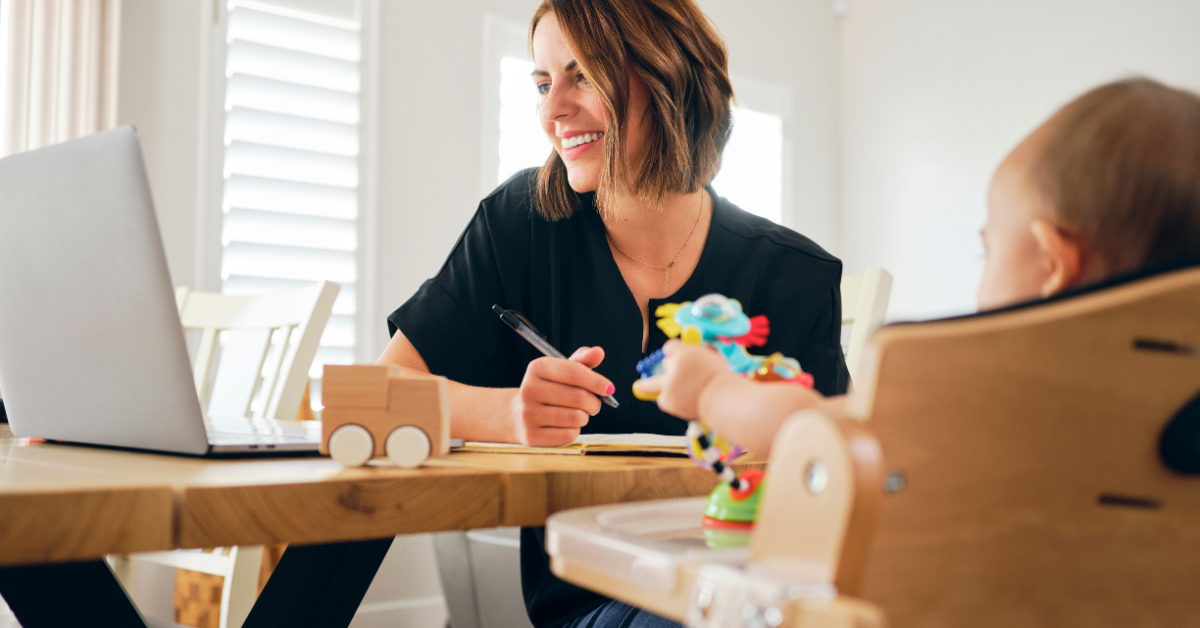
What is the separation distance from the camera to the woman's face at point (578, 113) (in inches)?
45.8

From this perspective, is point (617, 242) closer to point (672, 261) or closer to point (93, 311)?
point (672, 261)

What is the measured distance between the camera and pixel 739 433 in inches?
16.8

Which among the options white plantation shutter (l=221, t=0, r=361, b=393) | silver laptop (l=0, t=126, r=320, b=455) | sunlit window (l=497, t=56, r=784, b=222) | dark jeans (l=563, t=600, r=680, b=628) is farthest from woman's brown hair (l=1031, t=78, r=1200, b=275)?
sunlit window (l=497, t=56, r=784, b=222)

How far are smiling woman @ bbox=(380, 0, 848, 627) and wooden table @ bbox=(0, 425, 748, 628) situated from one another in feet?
1.28

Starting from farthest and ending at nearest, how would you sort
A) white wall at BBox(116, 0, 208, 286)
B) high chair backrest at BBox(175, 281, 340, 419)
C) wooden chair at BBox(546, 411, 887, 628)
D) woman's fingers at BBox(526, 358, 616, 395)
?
white wall at BBox(116, 0, 208, 286) → high chair backrest at BBox(175, 281, 340, 419) → woman's fingers at BBox(526, 358, 616, 395) → wooden chair at BBox(546, 411, 887, 628)

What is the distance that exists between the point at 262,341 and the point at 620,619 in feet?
3.65

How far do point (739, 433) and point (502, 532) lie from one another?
982 mm

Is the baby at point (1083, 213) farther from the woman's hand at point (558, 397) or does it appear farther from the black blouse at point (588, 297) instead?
the black blouse at point (588, 297)

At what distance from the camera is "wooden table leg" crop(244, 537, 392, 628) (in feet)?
2.26

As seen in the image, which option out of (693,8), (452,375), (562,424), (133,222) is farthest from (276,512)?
(693,8)

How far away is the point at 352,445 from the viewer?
0.52 metres

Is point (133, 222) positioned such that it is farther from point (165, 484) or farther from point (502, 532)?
point (502, 532)

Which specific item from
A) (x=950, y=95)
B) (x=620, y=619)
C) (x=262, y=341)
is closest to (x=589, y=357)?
(x=620, y=619)

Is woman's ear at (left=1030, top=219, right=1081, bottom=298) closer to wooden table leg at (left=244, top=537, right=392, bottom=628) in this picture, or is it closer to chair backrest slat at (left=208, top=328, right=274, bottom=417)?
wooden table leg at (left=244, top=537, right=392, bottom=628)
